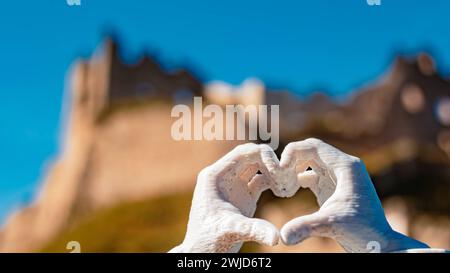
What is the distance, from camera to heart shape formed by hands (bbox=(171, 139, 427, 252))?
5039 millimetres

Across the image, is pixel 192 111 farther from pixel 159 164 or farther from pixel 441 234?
pixel 441 234

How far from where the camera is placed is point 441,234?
2195 centimetres

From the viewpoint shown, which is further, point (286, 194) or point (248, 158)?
point (286, 194)

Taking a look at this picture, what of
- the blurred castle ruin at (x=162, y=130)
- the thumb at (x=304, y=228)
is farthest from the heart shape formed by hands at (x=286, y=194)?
the blurred castle ruin at (x=162, y=130)

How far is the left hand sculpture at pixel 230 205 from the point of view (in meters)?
5.07

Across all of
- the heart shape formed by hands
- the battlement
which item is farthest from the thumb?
the battlement

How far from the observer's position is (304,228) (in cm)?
495

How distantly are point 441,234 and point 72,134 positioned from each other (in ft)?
70.4

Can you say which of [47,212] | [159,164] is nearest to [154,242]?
[159,164]

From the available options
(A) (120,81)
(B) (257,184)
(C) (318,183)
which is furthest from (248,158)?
(A) (120,81)

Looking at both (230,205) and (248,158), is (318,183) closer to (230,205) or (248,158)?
(248,158)

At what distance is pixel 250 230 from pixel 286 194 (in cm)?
55

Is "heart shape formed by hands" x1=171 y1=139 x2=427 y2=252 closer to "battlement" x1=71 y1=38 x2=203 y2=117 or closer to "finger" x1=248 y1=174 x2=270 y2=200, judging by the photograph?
"finger" x1=248 y1=174 x2=270 y2=200

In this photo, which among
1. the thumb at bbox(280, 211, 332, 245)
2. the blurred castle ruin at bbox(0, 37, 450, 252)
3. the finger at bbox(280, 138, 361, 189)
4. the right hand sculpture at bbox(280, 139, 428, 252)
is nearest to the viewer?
the thumb at bbox(280, 211, 332, 245)
